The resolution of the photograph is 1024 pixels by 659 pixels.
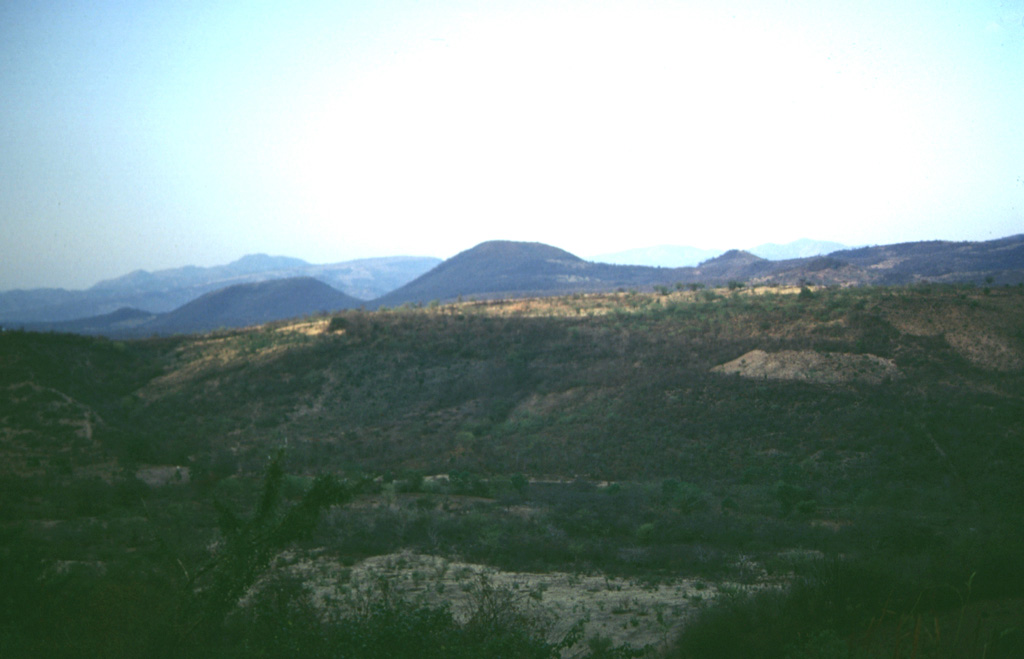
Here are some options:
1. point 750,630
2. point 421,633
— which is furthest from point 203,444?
point 750,630

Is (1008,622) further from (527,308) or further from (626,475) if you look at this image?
(527,308)

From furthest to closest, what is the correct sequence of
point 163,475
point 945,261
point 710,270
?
1. point 710,270
2. point 945,261
3. point 163,475

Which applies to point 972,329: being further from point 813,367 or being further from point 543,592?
point 543,592

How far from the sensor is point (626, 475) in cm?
1902

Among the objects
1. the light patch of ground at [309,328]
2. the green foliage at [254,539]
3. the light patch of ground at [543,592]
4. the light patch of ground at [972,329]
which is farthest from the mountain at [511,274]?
the green foliage at [254,539]

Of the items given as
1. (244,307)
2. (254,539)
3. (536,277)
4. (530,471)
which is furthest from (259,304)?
(254,539)

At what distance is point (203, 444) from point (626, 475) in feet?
53.2

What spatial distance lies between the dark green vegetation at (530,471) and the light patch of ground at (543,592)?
37 cm

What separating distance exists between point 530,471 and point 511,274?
366 feet

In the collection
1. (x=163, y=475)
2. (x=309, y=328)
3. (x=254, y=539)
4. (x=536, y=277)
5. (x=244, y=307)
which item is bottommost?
(x=163, y=475)

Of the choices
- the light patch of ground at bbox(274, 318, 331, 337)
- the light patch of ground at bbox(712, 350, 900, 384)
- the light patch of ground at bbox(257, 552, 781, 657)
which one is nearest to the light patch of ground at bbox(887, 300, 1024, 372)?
the light patch of ground at bbox(712, 350, 900, 384)

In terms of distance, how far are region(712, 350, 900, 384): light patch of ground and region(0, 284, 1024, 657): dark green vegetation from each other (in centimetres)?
22

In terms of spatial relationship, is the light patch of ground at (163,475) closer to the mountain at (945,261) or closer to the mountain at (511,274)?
the mountain at (945,261)

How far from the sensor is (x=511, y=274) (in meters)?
130
